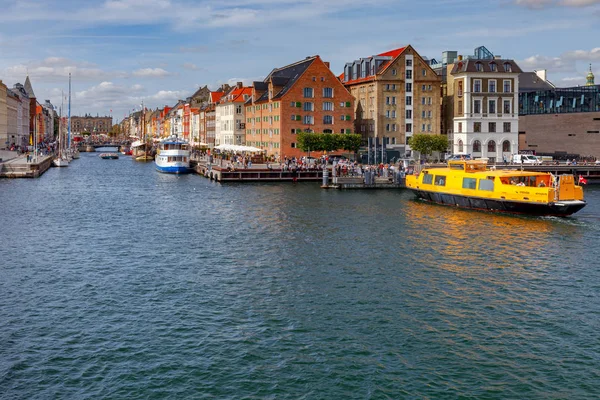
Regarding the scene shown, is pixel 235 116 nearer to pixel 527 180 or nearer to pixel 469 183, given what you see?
pixel 469 183

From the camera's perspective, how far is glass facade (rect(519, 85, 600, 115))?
394 ft

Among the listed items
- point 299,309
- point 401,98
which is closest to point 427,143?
point 401,98

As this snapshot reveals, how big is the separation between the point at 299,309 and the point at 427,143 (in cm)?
8481

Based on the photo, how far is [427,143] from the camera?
360 ft

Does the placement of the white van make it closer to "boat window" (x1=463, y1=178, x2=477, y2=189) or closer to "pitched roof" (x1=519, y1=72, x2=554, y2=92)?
"pitched roof" (x1=519, y1=72, x2=554, y2=92)

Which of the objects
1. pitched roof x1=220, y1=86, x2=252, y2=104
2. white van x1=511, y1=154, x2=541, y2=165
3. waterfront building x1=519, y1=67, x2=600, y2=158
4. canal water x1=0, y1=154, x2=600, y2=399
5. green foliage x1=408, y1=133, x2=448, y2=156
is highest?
pitched roof x1=220, y1=86, x2=252, y2=104

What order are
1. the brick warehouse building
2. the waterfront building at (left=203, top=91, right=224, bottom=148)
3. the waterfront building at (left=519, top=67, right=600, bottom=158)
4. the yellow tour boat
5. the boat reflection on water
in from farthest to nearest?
the waterfront building at (left=203, top=91, right=224, bottom=148) < the waterfront building at (left=519, top=67, right=600, bottom=158) < the brick warehouse building < the yellow tour boat < the boat reflection on water

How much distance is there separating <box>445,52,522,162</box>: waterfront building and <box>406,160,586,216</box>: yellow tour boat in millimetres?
46268

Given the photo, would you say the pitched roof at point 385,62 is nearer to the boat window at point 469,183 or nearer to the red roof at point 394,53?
the red roof at point 394,53

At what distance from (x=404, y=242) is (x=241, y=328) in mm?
21357

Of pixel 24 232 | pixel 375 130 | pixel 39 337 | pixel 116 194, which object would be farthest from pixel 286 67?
pixel 39 337

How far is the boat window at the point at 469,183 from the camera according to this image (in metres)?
63.5

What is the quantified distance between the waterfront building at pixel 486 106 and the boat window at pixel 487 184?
5328 cm

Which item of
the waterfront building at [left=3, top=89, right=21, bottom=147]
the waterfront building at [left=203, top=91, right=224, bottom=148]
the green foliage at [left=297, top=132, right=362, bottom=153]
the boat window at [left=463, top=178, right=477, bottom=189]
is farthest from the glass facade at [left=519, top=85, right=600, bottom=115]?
the waterfront building at [left=3, top=89, right=21, bottom=147]
